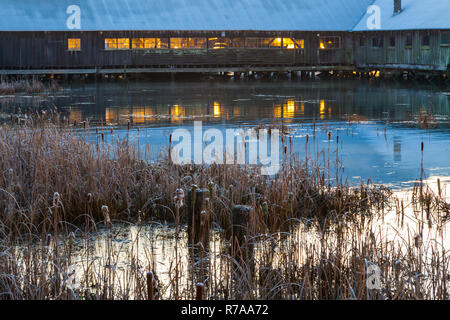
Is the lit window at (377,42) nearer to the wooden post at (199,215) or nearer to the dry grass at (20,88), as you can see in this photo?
the dry grass at (20,88)

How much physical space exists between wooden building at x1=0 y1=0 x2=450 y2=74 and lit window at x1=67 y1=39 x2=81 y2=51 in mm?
83

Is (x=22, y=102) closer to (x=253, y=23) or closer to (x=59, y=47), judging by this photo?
(x=59, y=47)

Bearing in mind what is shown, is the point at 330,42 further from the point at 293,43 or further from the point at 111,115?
the point at 111,115

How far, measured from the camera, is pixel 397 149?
1592 centimetres

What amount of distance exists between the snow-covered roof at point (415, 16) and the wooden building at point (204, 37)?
0.43 feet

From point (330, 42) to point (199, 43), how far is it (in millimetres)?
8793

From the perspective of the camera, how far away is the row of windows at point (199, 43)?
141 feet

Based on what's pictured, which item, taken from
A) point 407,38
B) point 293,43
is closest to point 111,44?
point 293,43

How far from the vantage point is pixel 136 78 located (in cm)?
4556

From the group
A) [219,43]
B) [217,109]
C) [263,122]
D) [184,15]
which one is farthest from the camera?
[219,43]

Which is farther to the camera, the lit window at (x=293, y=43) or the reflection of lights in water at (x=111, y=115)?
the lit window at (x=293, y=43)

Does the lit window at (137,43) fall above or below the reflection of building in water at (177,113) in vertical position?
above

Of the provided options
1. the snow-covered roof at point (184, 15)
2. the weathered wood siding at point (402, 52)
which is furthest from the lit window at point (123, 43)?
the weathered wood siding at point (402, 52)
